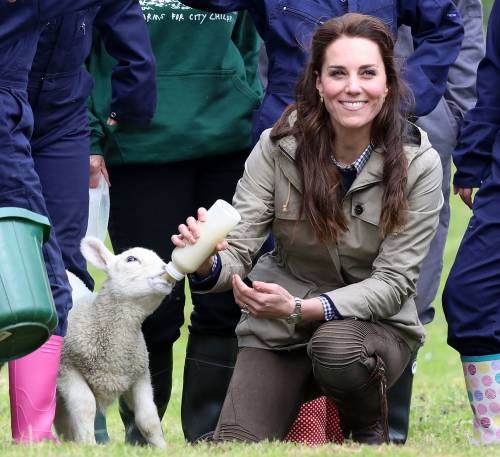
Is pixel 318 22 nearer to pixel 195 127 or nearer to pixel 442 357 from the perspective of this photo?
pixel 195 127

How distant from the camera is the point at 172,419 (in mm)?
9477

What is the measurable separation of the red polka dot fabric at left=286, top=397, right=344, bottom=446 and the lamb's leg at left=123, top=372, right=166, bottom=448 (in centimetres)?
54

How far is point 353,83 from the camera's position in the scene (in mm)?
6031

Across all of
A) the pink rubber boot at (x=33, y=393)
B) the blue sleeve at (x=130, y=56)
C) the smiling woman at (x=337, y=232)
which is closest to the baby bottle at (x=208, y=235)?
the smiling woman at (x=337, y=232)

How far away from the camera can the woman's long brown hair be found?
19.7 ft

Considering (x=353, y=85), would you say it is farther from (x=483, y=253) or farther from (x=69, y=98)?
(x=69, y=98)

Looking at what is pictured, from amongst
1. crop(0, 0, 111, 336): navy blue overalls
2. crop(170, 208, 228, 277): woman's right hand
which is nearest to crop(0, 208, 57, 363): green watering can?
crop(0, 0, 111, 336): navy blue overalls

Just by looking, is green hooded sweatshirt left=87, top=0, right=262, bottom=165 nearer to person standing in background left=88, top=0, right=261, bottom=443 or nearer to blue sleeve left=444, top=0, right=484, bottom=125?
person standing in background left=88, top=0, right=261, bottom=443

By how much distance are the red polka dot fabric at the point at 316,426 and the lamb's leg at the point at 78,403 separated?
837 millimetres

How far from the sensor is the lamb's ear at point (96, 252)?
6.48 m

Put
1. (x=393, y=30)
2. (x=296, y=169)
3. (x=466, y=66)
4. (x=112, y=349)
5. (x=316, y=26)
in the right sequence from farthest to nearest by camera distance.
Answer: (x=466, y=66)
(x=393, y=30)
(x=316, y=26)
(x=112, y=349)
(x=296, y=169)

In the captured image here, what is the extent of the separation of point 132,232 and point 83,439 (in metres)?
1.28

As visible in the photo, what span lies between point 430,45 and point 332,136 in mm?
898

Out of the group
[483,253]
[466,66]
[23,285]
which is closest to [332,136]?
[483,253]
